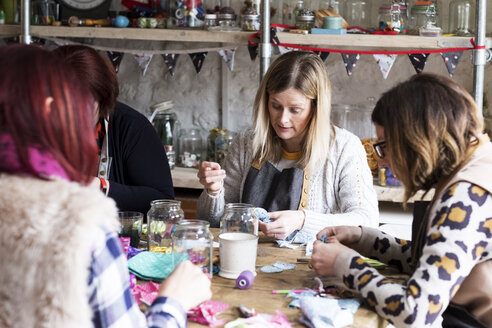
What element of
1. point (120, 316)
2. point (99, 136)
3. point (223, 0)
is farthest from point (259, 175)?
point (223, 0)

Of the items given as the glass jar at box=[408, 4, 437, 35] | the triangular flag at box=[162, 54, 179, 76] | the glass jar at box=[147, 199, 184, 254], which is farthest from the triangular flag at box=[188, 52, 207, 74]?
the glass jar at box=[147, 199, 184, 254]

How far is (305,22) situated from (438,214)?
7.80 ft

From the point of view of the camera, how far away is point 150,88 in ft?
14.6

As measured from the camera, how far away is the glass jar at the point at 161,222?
1998 mm

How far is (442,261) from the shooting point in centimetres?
145

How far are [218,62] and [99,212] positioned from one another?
129 inches

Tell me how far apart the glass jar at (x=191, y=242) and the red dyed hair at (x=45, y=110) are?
1.90 ft

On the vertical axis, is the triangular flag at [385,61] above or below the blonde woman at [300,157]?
above

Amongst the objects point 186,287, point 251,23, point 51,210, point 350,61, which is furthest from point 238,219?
point 251,23

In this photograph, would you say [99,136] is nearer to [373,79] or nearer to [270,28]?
[270,28]

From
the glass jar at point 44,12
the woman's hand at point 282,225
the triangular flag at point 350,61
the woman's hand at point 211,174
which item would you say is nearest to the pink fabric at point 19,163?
the woman's hand at point 282,225

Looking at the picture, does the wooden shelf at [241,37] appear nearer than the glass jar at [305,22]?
Yes

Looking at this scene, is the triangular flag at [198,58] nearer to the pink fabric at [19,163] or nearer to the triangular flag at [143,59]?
the triangular flag at [143,59]

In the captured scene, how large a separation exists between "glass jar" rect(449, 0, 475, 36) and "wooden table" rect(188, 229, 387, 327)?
2.18 metres
